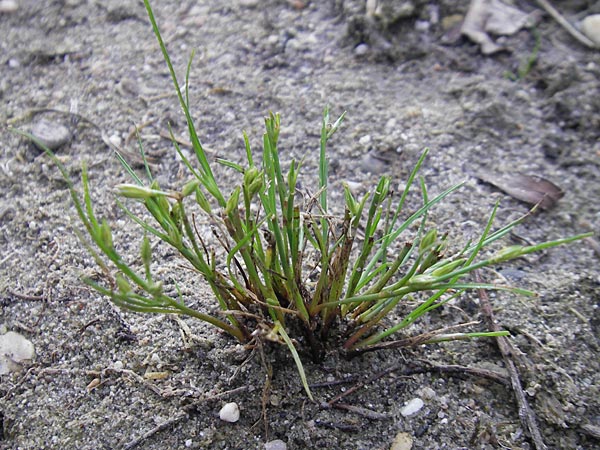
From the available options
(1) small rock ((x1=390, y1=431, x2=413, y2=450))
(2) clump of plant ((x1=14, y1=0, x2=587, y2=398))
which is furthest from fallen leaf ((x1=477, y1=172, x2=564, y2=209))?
(1) small rock ((x1=390, y1=431, x2=413, y2=450))

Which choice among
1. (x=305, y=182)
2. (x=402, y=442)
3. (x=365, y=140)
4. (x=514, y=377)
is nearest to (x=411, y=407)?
(x=402, y=442)

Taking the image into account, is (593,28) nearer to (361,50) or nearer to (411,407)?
(361,50)

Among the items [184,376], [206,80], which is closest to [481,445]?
[184,376]

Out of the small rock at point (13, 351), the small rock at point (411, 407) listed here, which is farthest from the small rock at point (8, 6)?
the small rock at point (411, 407)

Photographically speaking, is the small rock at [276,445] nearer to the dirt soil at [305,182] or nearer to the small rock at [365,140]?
the dirt soil at [305,182]

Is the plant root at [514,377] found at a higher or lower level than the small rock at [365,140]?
lower

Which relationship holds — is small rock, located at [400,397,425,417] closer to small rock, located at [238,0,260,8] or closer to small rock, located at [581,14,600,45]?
small rock, located at [581,14,600,45]
